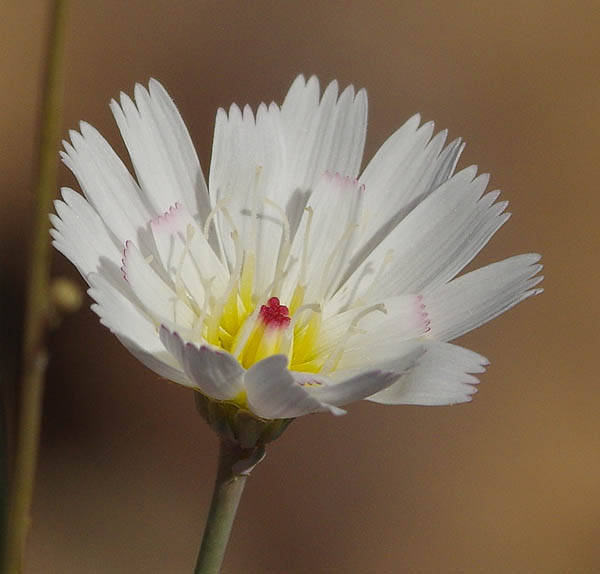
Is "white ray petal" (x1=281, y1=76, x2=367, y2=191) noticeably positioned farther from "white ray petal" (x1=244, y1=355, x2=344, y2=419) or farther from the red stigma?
"white ray petal" (x1=244, y1=355, x2=344, y2=419)

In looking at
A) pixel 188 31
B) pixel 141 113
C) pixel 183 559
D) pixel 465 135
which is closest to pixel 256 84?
pixel 188 31

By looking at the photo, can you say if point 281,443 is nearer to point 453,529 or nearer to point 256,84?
point 453,529

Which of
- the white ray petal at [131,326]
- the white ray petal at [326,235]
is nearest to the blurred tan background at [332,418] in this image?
the white ray petal at [326,235]

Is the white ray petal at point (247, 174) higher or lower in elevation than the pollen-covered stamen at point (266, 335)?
higher

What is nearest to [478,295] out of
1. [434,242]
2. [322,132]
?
[434,242]

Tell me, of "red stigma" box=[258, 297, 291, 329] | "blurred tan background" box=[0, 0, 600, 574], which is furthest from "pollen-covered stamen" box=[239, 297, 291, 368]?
"blurred tan background" box=[0, 0, 600, 574]

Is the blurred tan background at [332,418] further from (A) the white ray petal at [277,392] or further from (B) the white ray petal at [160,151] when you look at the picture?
(A) the white ray petal at [277,392]

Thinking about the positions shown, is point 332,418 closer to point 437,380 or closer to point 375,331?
point 375,331
